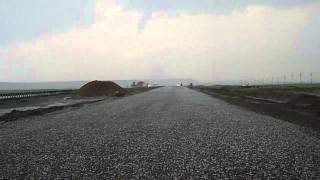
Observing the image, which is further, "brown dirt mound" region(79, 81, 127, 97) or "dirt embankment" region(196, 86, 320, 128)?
"brown dirt mound" region(79, 81, 127, 97)

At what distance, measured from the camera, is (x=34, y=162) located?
Result: 13.3m

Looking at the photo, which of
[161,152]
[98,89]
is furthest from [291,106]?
[98,89]

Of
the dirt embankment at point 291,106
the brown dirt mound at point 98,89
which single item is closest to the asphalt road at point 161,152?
the dirt embankment at point 291,106

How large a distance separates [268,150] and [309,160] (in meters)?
2.13

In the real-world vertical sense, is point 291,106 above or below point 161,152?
below

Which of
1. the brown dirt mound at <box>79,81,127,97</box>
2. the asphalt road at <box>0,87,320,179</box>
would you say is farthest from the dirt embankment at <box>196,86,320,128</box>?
the brown dirt mound at <box>79,81,127,97</box>

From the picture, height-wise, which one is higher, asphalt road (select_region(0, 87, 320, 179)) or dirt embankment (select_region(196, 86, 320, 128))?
asphalt road (select_region(0, 87, 320, 179))

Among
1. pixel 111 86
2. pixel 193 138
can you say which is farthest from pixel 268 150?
pixel 111 86

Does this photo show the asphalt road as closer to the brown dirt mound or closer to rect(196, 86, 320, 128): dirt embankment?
rect(196, 86, 320, 128): dirt embankment

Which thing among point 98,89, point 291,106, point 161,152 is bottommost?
point 291,106

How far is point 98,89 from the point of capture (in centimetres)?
9262

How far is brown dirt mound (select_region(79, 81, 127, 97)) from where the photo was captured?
87.6m

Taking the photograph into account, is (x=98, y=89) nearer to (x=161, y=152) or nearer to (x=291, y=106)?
(x=291, y=106)

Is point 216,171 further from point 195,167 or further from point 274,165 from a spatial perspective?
point 274,165
